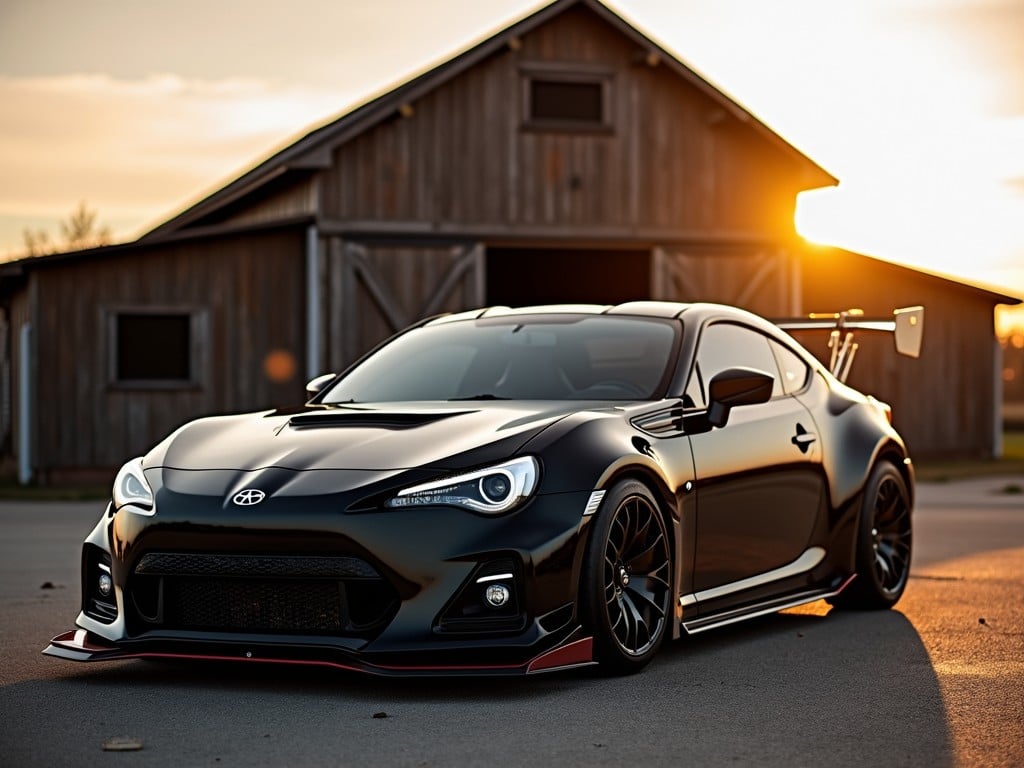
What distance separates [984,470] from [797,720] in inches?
894

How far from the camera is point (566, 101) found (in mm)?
24625


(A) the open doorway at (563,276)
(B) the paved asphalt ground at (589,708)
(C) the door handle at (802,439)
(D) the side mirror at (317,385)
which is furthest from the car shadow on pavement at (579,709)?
(A) the open doorway at (563,276)

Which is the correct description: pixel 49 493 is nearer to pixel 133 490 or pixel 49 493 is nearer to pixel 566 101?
pixel 566 101

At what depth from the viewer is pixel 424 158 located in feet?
77.7

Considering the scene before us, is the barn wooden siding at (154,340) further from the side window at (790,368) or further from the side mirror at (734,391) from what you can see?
the side mirror at (734,391)

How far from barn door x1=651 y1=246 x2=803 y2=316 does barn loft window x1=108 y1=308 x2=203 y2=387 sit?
6643mm

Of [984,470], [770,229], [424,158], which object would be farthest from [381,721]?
[984,470]

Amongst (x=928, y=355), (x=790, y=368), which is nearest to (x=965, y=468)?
(x=928, y=355)

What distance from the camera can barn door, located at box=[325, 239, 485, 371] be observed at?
2325 cm

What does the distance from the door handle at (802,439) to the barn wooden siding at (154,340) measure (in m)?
16.3

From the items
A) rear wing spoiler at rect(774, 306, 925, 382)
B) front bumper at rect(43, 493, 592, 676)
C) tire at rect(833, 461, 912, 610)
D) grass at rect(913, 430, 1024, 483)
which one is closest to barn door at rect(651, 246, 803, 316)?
grass at rect(913, 430, 1024, 483)

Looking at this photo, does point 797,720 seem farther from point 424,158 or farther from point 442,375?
point 424,158

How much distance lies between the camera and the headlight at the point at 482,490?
19.6 feet

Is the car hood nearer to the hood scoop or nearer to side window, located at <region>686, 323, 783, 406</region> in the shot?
the hood scoop
